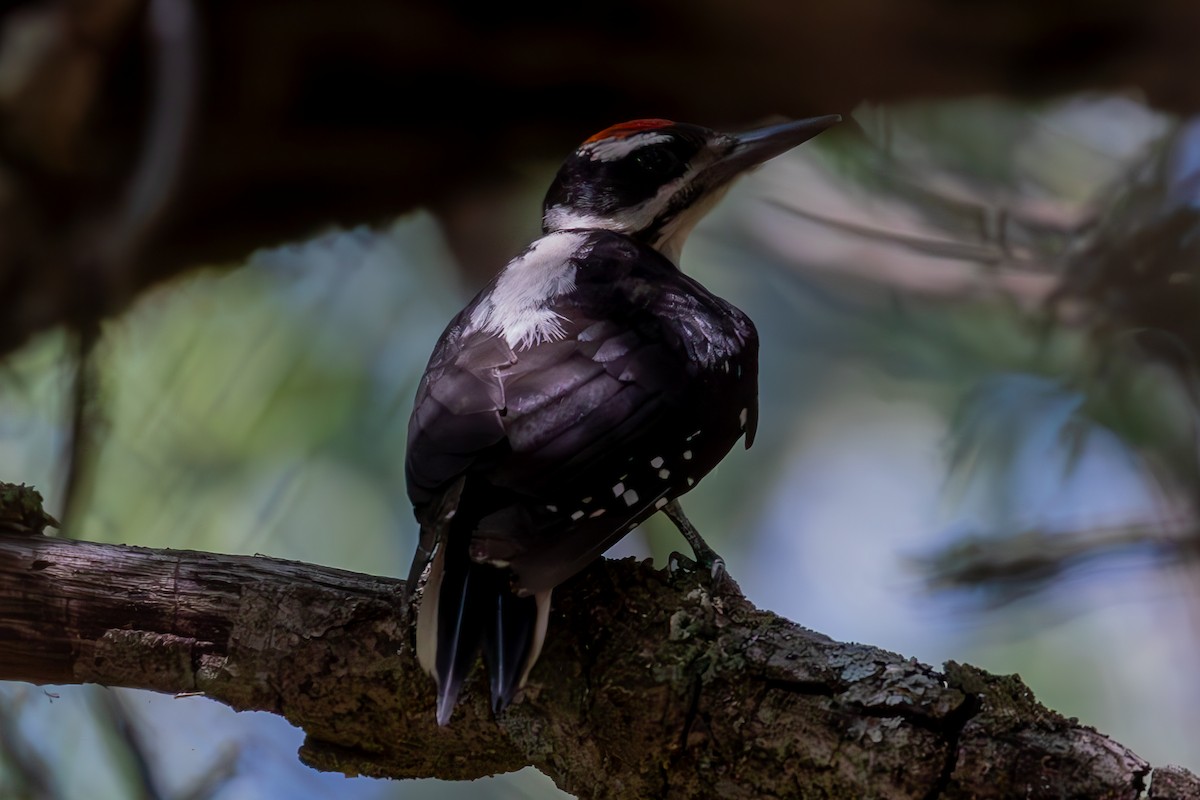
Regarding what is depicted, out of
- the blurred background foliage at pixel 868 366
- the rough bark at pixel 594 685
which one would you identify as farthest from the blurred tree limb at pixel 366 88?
the rough bark at pixel 594 685

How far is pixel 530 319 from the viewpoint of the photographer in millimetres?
1997

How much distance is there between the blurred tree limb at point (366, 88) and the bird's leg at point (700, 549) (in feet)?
Answer: 7.05

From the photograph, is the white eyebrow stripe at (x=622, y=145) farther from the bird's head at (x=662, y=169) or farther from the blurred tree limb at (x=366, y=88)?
the blurred tree limb at (x=366, y=88)

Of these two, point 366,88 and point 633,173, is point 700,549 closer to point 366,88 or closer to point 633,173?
point 633,173

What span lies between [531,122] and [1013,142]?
1.90 m

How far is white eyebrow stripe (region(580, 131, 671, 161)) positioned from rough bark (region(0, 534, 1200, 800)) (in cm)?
120

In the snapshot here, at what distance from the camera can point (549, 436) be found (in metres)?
1.66

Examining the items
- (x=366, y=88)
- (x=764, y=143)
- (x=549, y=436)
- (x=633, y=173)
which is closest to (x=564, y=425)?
(x=549, y=436)

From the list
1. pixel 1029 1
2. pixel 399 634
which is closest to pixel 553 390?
pixel 399 634

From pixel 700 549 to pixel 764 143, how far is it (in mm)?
1127

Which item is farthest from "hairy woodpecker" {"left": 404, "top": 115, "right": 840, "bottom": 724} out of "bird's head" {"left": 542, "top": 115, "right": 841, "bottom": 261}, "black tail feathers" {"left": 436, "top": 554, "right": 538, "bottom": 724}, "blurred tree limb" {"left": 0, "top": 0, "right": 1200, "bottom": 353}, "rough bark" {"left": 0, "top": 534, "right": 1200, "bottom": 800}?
"blurred tree limb" {"left": 0, "top": 0, "right": 1200, "bottom": 353}

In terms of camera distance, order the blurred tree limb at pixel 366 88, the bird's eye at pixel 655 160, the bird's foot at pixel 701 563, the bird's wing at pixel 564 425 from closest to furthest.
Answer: the bird's wing at pixel 564 425 → the bird's foot at pixel 701 563 → the bird's eye at pixel 655 160 → the blurred tree limb at pixel 366 88

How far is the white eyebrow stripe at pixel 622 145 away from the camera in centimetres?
261

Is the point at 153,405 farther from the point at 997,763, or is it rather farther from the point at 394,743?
the point at 997,763
